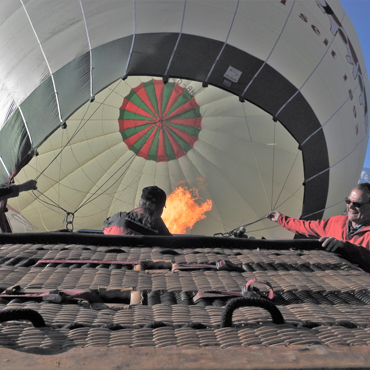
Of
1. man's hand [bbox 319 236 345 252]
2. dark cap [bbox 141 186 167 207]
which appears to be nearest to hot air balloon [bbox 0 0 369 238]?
dark cap [bbox 141 186 167 207]

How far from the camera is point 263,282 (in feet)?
2.99

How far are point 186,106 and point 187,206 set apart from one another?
184cm

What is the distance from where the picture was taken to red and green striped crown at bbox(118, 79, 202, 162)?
7.59 metres

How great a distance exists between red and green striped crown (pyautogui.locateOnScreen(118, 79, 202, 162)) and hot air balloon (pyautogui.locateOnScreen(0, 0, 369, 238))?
3cm

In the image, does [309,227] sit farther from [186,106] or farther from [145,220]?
[186,106]

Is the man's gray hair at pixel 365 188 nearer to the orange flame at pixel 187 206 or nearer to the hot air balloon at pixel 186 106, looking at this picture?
the hot air balloon at pixel 186 106

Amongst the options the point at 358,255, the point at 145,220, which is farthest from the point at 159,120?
the point at 358,255

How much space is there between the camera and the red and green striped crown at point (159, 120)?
759 centimetres

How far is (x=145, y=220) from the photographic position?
2.55 meters

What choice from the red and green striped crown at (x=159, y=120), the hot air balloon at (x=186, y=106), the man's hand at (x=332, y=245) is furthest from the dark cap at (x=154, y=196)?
the red and green striped crown at (x=159, y=120)

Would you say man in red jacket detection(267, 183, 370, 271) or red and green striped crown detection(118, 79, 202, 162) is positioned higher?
red and green striped crown detection(118, 79, 202, 162)

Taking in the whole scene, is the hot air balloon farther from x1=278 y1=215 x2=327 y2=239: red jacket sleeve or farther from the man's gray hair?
the man's gray hair

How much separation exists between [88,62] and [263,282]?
4372 millimetres

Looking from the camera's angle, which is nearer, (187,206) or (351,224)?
(351,224)
